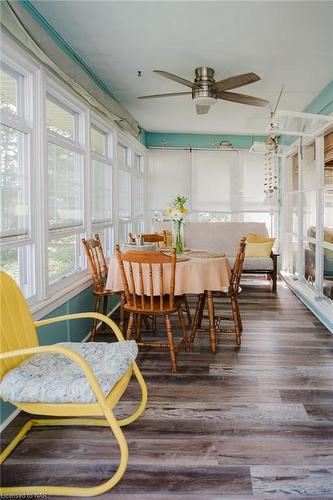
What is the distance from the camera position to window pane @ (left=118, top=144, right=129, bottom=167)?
5.80 meters

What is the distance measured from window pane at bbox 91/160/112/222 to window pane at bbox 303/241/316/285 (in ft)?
8.37

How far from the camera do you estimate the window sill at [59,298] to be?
9.07ft

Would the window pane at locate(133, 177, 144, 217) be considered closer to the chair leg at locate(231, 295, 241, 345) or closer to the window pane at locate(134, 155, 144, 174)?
the window pane at locate(134, 155, 144, 174)

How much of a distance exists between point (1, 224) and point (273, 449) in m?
1.90

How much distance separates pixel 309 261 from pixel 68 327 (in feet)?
11.2

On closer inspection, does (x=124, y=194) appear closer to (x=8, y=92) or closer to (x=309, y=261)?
(x=309, y=261)

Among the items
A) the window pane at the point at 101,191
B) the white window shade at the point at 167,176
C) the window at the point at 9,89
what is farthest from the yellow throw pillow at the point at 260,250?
the window at the point at 9,89

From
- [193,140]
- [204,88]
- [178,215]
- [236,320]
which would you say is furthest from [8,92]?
[193,140]

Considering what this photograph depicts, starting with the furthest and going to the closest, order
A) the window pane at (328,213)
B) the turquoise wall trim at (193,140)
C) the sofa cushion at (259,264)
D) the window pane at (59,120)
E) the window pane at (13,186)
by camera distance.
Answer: the turquoise wall trim at (193,140) < the sofa cushion at (259,264) < the window pane at (328,213) < the window pane at (59,120) < the window pane at (13,186)

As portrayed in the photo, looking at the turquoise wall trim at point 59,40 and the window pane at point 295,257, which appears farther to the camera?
the window pane at point 295,257

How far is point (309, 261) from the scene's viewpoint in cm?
544

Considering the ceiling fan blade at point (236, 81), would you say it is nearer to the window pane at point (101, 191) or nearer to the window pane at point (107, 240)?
the window pane at point (101, 191)

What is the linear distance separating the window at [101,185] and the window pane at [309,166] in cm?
247

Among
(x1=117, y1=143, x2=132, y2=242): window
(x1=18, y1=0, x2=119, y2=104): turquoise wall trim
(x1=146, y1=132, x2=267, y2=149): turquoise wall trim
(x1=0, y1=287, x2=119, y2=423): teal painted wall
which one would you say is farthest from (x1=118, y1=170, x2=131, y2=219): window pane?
(x1=0, y1=287, x2=119, y2=423): teal painted wall
